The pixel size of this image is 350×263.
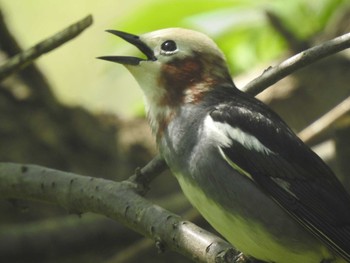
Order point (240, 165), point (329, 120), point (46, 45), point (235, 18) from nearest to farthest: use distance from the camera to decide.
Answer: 1. point (240, 165)
2. point (46, 45)
3. point (329, 120)
4. point (235, 18)

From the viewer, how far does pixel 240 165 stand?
107 inches

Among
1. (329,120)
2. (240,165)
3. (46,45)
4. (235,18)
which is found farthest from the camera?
(235,18)

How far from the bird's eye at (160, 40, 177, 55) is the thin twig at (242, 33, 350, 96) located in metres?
0.29

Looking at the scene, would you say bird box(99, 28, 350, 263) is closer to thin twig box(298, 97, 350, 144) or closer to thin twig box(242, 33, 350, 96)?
thin twig box(242, 33, 350, 96)

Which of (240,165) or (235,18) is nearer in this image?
(240,165)

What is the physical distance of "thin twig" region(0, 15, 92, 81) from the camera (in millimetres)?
2920

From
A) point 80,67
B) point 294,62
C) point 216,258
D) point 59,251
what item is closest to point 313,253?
point 216,258

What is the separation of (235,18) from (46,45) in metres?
1.17

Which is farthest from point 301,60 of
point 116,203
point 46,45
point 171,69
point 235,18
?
point 235,18

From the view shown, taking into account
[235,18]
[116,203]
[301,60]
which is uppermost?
[235,18]

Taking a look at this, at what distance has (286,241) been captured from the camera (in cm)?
262

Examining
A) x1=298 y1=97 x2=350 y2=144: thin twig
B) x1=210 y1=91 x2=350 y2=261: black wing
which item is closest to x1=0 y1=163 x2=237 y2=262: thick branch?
x1=210 y1=91 x2=350 y2=261: black wing

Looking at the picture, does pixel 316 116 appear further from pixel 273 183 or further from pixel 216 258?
pixel 216 258

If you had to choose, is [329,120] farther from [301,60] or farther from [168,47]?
[168,47]
